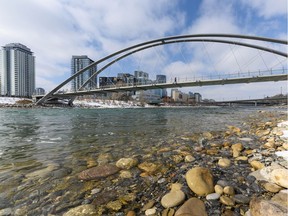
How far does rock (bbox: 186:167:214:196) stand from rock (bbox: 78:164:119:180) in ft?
5.94

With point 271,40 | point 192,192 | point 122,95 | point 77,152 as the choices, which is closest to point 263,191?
point 192,192

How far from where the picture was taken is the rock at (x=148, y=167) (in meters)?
4.14

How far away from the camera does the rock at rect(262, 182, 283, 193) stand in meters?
2.81

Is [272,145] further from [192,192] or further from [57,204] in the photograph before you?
[57,204]

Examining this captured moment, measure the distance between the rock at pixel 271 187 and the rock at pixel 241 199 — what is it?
47 cm

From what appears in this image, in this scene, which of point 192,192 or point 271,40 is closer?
point 192,192

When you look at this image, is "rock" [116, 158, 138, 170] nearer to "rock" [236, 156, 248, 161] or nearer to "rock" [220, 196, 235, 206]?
"rock" [220, 196, 235, 206]

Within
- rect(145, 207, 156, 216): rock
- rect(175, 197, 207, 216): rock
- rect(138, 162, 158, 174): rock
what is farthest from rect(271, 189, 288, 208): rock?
rect(138, 162, 158, 174): rock

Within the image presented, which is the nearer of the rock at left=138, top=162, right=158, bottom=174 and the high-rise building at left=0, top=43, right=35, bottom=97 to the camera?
the rock at left=138, top=162, right=158, bottom=174

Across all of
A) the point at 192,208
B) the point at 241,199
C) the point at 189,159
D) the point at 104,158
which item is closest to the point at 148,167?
the point at 189,159

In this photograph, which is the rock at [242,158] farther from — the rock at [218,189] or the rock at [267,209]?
the rock at [267,209]

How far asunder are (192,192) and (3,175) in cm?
423

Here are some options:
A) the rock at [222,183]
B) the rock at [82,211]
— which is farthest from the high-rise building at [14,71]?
the rock at [222,183]

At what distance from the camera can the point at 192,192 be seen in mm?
2977
